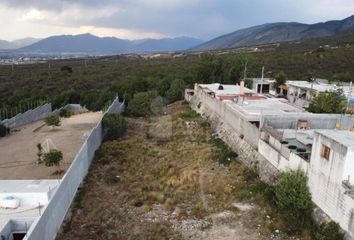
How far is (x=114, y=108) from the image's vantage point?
36781 mm

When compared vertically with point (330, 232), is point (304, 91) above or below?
above

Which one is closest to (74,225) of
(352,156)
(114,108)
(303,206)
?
(303,206)

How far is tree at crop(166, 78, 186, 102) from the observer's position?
153 feet

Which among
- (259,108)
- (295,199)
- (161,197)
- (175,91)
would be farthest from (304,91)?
(161,197)

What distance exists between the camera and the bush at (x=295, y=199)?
617 inches

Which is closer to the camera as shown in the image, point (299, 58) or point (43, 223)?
point (43, 223)

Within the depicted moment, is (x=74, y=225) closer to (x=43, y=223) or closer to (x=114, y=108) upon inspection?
(x=43, y=223)

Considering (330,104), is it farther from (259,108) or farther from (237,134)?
(237,134)

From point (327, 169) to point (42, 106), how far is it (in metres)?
34.2

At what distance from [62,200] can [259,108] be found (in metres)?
18.1

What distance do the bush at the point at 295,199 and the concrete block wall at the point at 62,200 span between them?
9927mm

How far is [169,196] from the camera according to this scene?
62.0ft

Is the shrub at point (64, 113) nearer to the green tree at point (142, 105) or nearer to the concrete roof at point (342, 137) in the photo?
the green tree at point (142, 105)

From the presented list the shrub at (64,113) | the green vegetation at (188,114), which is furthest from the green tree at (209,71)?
the shrub at (64,113)
